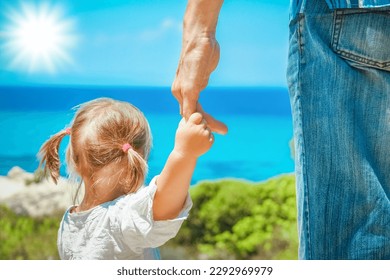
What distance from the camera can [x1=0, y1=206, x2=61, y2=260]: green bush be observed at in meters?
2.81

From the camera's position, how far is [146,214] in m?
2.10

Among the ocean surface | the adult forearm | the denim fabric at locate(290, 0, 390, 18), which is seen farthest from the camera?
the ocean surface

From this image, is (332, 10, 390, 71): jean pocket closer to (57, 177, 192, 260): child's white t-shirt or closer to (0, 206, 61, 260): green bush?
(57, 177, 192, 260): child's white t-shirt

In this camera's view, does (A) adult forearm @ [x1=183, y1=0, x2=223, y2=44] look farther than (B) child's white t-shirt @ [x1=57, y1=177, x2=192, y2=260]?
No

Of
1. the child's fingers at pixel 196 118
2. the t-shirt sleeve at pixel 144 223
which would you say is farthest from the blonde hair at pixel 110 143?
the child's fingers at pixel 196 118

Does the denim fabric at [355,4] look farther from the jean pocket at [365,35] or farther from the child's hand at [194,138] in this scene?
the child's hand at [194,138]

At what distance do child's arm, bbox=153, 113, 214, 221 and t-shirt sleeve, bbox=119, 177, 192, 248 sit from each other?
2 cm

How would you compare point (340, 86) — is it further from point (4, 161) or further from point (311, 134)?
point (4, 161)

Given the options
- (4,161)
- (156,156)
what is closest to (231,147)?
(156,156)

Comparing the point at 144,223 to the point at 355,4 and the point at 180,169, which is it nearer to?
the point at 180,169

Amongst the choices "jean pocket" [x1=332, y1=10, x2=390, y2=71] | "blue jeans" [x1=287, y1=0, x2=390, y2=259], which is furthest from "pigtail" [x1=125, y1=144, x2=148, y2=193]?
"jean pocket" [x1=332, y1=10, x2=390, y2=71]

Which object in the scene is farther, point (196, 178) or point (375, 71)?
point (196, 178)
